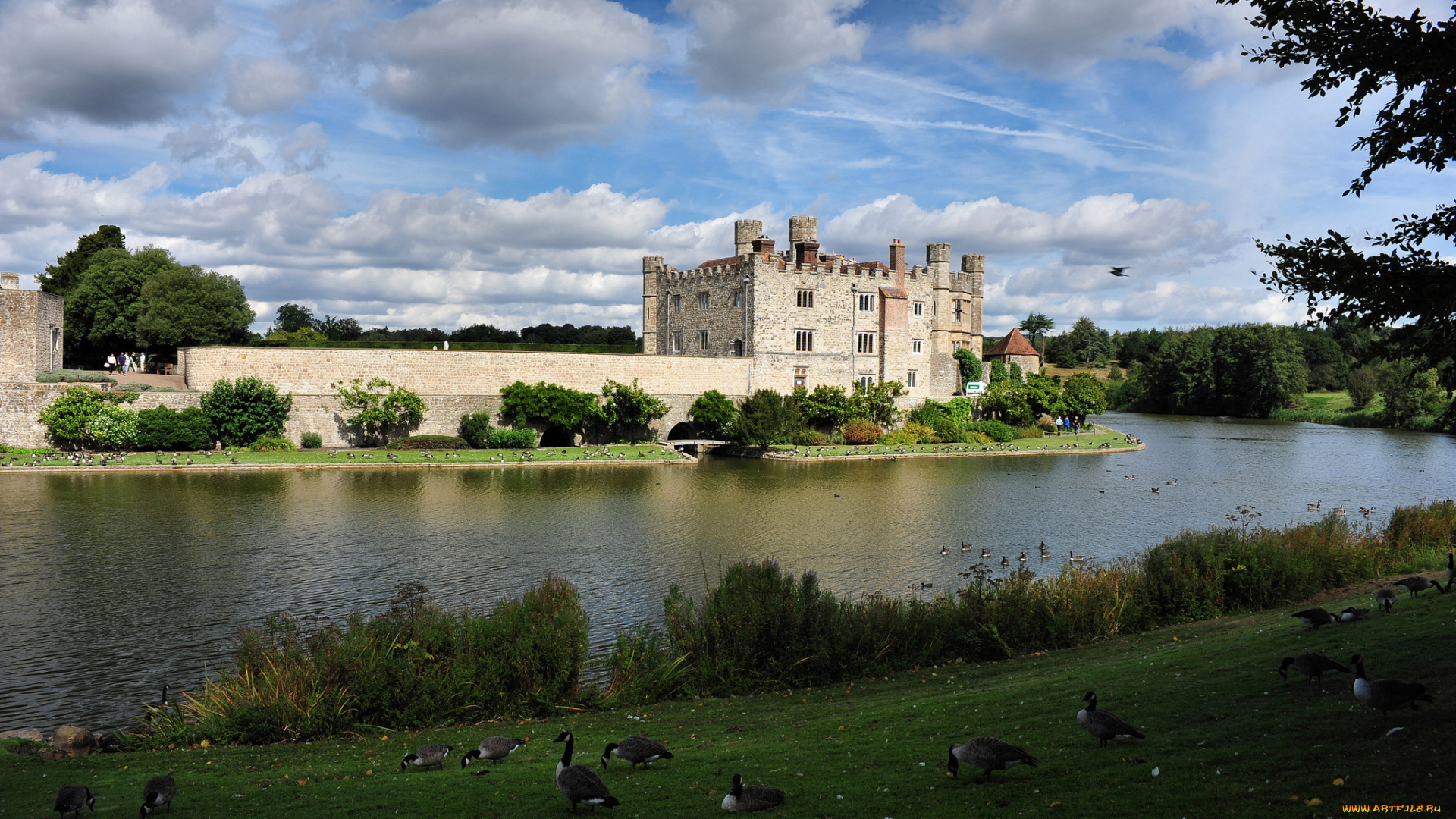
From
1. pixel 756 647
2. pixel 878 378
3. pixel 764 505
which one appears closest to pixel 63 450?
pixel 764 505

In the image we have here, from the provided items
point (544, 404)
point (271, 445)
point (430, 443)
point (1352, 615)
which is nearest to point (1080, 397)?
point (544, 404)

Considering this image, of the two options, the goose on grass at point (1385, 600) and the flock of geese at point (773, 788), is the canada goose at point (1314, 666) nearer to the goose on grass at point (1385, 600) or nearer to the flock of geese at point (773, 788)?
the flock of geese at point (773, 788)

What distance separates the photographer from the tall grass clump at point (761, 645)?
39.4 ft

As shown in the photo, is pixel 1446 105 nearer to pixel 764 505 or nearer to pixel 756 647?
pixel 756 647

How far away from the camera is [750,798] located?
674cm

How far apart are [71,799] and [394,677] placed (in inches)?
154

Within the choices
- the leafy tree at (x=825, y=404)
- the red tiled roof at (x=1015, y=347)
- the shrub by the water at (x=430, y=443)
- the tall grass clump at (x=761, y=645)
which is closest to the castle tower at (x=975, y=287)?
the red tiled roof at (x=1015, y=347)

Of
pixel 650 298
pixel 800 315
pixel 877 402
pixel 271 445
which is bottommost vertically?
pixel 271 445

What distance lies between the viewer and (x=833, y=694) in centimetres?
1148

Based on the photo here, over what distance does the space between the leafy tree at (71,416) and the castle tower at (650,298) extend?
30120mm

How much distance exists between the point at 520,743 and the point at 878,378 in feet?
154

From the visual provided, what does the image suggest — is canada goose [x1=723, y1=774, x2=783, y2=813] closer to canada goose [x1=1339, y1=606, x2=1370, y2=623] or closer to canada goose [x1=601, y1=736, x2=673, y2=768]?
canada goose [x1=601, y1=736, x2=673, y2=768]

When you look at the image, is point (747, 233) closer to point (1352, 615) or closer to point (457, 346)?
point (457, 346)

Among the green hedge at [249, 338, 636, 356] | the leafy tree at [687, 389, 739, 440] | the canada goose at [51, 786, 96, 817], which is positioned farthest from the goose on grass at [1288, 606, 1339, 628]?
the green hedge at [249, 338, 636, 356]
